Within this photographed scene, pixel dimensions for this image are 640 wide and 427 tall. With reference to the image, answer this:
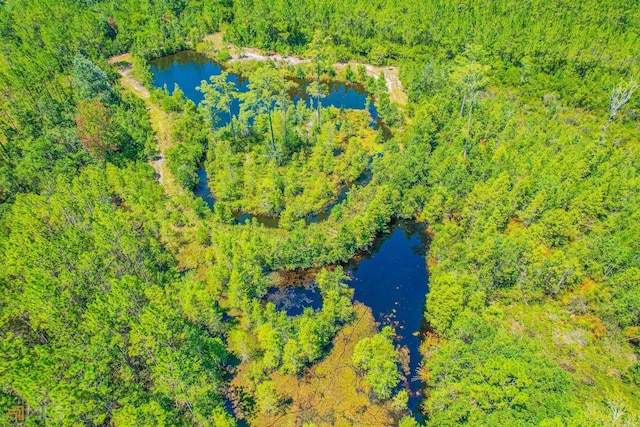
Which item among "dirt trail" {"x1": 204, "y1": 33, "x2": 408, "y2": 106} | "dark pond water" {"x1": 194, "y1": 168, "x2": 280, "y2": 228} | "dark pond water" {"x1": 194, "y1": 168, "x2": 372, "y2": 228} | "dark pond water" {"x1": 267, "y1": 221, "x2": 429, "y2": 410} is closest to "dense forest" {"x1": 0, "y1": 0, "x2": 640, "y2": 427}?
"dark pond water" {"x1": 194, "y1": 168, "x2": 372, "y2": 228}

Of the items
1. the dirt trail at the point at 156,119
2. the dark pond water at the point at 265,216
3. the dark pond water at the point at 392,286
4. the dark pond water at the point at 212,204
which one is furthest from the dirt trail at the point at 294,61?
the dark pond water at the point at 212,204

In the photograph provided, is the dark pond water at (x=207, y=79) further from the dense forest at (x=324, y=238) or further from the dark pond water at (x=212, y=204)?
the dark pond water at (x=212, y=204)

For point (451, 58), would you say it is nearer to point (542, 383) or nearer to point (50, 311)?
point (542, 383)

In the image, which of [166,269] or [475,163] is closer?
[166,269]

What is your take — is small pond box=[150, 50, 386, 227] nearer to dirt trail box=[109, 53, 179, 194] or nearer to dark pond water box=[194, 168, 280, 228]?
dark pond water box=[194, 168, 280, 228]

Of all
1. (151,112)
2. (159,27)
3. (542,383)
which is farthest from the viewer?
(159,27)

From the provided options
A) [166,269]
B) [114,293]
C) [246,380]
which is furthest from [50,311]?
[246,380]
